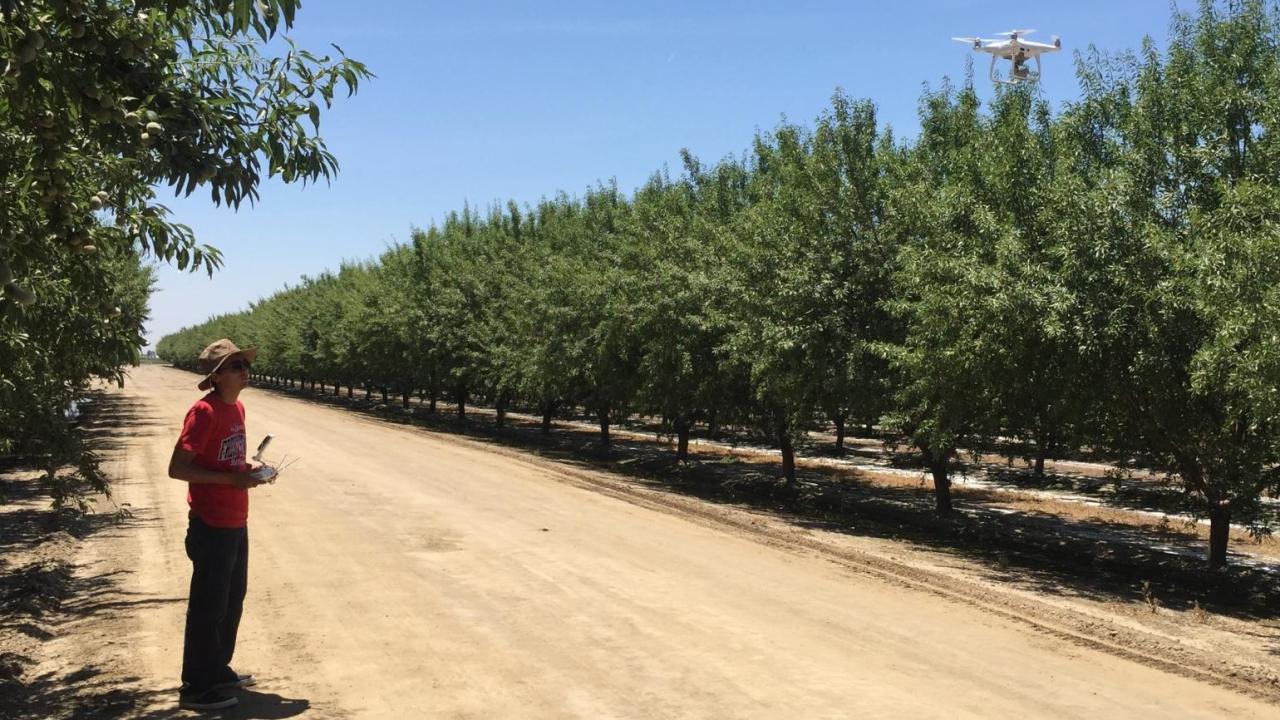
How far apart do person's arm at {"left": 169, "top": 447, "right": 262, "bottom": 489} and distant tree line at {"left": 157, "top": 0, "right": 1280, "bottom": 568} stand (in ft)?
25.2

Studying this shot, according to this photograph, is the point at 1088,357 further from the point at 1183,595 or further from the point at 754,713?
the point at 754,713

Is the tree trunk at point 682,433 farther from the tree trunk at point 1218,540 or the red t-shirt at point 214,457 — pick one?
the red t-shirt at point 214,457

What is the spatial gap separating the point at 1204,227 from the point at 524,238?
92.5 feet

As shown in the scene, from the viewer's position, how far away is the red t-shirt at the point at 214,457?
5285 millimetres

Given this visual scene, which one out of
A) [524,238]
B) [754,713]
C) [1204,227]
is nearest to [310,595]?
[754,713]

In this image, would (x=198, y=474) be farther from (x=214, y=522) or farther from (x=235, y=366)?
(x=235, y=366)

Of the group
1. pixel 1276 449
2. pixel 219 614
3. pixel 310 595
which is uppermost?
pixel 1276 449

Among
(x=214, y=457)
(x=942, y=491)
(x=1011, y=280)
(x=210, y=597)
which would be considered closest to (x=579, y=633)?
(x=210, y=597)

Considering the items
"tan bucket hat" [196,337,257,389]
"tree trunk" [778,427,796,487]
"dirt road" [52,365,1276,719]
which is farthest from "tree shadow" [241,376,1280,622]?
"tan bucket hat" [196,337,257,389]

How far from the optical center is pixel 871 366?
15.0 m

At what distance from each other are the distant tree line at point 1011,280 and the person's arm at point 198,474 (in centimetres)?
768

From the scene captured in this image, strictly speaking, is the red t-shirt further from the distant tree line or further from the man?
the distant tree line

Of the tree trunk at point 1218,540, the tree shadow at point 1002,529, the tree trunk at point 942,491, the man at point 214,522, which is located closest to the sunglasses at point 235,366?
the man at point 214,522

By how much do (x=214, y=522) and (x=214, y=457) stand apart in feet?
1.21
